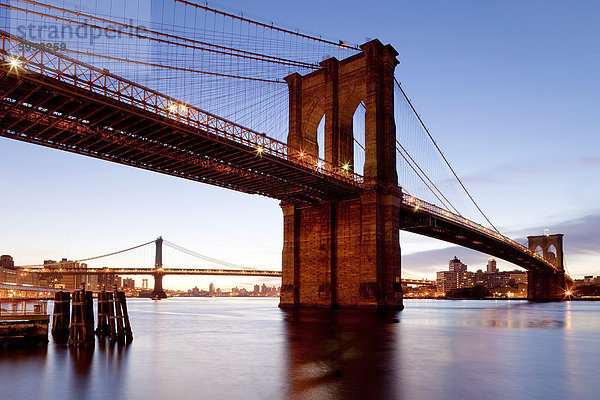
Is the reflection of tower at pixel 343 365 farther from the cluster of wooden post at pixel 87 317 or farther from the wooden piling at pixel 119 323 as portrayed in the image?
the cluster of wooden post at pixel 87 317

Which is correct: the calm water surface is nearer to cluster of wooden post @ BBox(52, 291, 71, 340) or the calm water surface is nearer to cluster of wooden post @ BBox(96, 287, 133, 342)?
cluster of wooden post @ BBox(96, 287, 133, 342)

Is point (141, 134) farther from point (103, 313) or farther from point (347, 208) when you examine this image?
point (347, 208)

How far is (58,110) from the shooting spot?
28.5 meters

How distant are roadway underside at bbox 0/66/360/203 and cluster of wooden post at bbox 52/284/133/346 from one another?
1063cm

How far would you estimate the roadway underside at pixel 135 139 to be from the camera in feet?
89.7

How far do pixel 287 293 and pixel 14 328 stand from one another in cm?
3539

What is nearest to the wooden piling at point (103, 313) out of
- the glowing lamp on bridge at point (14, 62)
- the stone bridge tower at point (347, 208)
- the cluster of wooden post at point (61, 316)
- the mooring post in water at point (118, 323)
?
the mooring post in water at point (118, 323)

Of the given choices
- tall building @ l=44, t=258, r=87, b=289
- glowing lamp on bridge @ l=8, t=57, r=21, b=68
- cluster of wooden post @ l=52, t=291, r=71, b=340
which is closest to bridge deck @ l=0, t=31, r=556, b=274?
glowing lamp on bridge @ l=8, t=57, r=21, b=68

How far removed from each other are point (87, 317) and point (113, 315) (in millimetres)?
1351

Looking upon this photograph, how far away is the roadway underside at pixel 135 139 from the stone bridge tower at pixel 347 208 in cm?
322

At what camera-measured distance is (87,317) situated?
22781 millimetres

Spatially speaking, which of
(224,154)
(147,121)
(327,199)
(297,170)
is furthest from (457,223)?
(147,121)

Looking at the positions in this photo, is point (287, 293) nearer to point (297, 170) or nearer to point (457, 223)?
point (297, 170)

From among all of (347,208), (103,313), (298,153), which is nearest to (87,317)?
(103,313)
